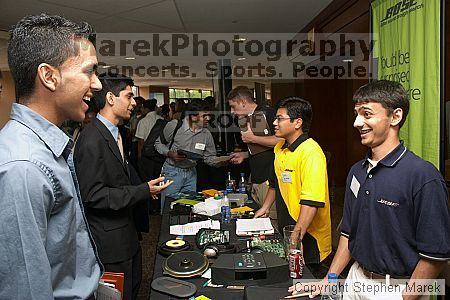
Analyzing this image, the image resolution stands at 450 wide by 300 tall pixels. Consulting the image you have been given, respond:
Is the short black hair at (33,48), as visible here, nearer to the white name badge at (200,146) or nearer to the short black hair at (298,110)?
the short black hair at (298,110)

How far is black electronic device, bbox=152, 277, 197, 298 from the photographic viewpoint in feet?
4.95

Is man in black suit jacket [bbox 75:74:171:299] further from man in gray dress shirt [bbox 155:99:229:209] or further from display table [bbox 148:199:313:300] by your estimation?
man in gray dress shirt [bbox 155:99:229:209]

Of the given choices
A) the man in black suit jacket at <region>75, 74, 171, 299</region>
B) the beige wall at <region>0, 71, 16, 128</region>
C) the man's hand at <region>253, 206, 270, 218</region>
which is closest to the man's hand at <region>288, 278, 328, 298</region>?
the man in black suit jacket at <region>75, 74, 171, 299</region>

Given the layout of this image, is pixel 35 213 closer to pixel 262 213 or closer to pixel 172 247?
pixel 172 247

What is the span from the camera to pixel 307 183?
2.25 meters

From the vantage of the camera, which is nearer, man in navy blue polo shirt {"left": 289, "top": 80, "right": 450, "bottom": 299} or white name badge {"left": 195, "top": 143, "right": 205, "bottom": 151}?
man in navy blue polo shirt {"left": 289, "top": 80, "right": 450, "bottom": 299}

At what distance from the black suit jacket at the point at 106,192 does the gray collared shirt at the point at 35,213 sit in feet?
3.08

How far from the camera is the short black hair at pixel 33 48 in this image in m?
0.97

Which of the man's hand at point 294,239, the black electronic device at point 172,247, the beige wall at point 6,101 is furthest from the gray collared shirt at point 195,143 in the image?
the beige wall at point 6,101

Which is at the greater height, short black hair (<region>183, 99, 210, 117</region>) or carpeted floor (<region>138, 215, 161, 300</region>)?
short black hair (<region>183, 99, 210, 117</region>)

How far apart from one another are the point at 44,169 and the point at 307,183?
1.65 m

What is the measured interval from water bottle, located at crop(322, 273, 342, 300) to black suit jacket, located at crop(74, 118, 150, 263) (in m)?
1.07

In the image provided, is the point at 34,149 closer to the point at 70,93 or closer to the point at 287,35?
the point at 70,93

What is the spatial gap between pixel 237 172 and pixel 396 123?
13.4 feet
